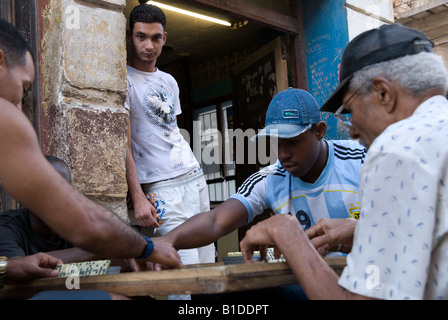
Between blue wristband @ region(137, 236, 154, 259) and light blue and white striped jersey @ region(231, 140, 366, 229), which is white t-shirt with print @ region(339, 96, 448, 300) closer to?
blue wristband @ region(137, 236, 154, 259)

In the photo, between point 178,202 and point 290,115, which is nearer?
point 290,115

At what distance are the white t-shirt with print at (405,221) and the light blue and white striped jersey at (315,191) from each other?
1258mm

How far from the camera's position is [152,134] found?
327 centimetres

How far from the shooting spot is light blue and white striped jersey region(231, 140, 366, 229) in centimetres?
252

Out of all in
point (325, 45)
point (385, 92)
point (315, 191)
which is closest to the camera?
point (385, 92)

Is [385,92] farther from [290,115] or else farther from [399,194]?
[290,115]

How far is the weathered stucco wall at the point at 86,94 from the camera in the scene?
2.76m

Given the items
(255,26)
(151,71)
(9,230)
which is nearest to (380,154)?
(9,230)

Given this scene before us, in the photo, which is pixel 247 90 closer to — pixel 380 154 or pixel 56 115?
pixel 56 115

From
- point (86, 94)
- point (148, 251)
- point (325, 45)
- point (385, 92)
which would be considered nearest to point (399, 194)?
point (385, 92)

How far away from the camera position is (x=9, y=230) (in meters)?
2.34

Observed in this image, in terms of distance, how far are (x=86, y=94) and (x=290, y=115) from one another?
3.76ft

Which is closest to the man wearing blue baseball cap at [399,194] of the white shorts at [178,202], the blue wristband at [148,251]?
the blue wristband at [148,251]
